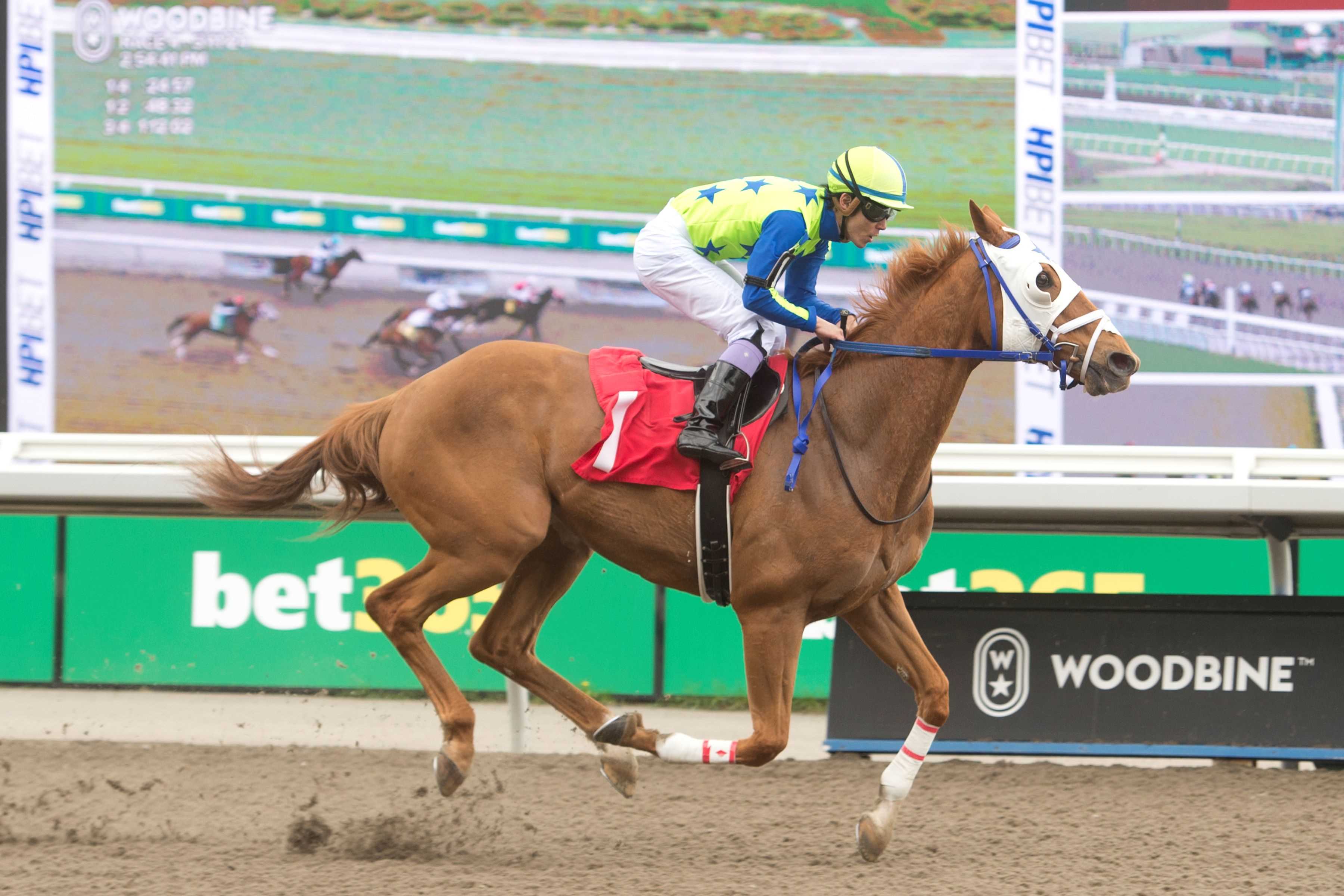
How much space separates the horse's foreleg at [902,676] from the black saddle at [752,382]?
0.62 m

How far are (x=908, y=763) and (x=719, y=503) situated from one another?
93 cm

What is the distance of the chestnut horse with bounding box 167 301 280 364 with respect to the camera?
375 inches

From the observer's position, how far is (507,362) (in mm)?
4000

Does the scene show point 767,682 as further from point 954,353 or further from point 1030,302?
point 1030,302

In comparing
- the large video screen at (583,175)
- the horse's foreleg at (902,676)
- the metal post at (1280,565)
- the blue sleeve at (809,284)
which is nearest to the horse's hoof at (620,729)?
the horse's foreleg at (902,676)

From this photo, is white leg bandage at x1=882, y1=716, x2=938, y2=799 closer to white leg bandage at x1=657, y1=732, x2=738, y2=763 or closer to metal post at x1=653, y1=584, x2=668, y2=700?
white leg bandage at x1=657, y1=732, x2=738, y2=763

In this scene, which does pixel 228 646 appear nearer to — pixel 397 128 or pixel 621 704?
pixel 621 704

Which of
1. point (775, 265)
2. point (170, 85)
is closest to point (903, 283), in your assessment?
point (775, 265)

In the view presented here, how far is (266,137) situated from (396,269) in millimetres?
1349

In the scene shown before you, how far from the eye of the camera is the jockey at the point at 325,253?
947cm

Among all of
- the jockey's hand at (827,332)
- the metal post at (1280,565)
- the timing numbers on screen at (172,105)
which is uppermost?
the timing numbers on screen at (172,105)

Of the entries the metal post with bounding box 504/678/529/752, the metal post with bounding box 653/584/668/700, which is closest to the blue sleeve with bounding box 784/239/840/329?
the metal post with bounding box 504/678/529/752

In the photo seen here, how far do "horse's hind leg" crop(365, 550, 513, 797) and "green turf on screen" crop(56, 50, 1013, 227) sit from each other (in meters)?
5.91

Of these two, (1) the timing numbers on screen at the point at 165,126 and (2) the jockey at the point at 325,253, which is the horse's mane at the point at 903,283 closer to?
(2) the jockey at the point at 325,253
